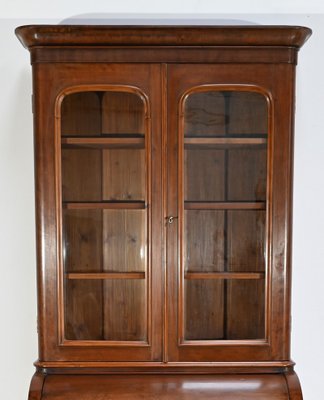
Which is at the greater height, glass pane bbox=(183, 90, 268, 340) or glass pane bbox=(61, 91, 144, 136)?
glass pane bbox=(61, 91, 144, 136)

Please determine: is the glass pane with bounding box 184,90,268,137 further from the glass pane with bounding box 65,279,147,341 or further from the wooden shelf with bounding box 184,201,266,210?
the glass pane with bounding box 65,279,147,341

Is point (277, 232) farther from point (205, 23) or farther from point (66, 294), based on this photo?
point (205, 23)

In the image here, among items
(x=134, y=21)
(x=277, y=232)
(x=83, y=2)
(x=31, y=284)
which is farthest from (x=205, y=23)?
(x=31, y=284)

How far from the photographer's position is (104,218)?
136 cm

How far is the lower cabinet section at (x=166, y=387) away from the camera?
50.7 inches

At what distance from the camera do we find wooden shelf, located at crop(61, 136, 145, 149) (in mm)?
1318

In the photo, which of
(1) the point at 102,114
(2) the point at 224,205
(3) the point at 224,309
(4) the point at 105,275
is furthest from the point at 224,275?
(1) the point at 102,114

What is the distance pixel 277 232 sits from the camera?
1.31 m

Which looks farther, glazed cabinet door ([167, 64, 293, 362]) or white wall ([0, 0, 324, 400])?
white wall ([0, 0, 324, 400])

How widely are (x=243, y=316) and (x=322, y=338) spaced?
0.44 m

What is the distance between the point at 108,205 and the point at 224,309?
0.44 metres

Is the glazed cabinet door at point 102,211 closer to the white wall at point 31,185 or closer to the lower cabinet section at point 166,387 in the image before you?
the lower cabinet section at point 166,387

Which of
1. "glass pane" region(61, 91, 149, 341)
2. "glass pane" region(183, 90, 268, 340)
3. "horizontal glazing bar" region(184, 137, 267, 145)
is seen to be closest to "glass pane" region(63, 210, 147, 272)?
"glass pane" region(61, 91, 149, 341)

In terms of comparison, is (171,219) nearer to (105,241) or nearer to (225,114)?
(105,241)
